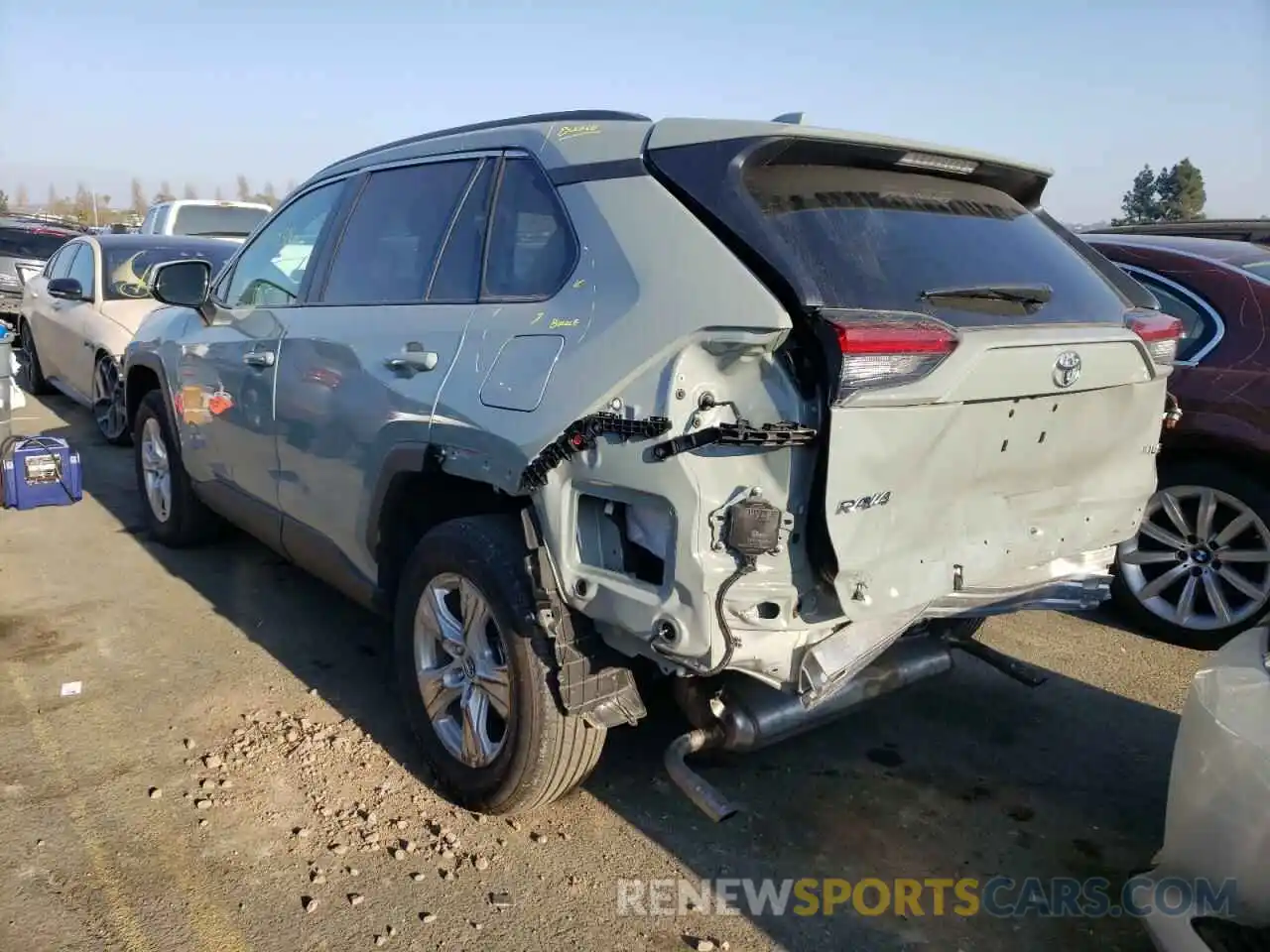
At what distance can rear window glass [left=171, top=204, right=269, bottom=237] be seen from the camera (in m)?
12.5

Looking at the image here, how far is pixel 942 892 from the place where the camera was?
2.83 meters

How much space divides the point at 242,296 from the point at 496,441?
2372 mm

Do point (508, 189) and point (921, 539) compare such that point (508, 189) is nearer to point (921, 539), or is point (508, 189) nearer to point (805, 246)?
point (805, 246)

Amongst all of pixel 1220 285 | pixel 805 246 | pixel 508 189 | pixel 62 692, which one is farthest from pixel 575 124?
pixel 1220 285

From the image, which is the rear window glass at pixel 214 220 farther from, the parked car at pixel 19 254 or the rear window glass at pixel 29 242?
the rear window glass at pixel 29 242

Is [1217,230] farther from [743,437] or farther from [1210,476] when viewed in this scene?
[743,437]

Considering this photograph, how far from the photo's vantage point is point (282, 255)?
431 cm

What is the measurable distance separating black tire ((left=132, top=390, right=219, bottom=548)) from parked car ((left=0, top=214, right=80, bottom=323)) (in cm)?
885

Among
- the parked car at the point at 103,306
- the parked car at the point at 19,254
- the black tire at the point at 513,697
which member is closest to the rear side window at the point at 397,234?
the black tire at the point at 513,697

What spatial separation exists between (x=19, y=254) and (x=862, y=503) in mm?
14639

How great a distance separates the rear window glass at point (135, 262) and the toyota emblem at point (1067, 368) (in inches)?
273

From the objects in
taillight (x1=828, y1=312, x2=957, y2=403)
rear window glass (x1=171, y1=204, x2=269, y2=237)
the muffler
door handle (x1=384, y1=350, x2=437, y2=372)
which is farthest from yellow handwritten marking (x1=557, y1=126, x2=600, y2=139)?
rear window glass (x1=171, y1=204, x2=269, y2=237)

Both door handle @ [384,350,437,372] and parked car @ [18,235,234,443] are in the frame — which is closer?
door handle @ [384,350,437,372]

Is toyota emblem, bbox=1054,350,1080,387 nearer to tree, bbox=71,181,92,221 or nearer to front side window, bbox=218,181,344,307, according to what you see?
front side window, bbox=218,181,344,307
